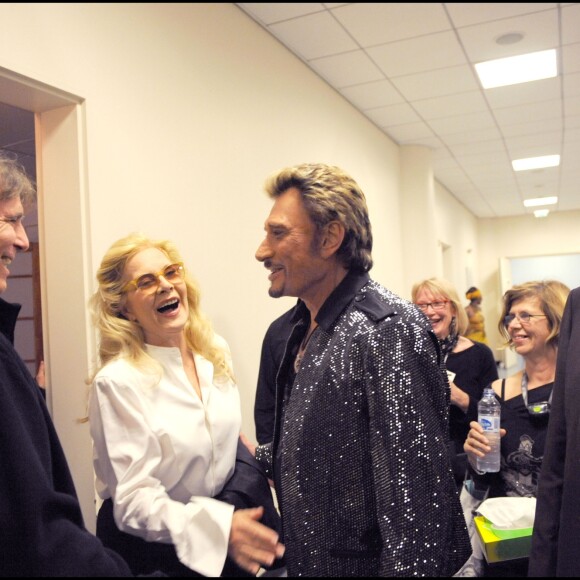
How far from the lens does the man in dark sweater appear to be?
960 millimetres

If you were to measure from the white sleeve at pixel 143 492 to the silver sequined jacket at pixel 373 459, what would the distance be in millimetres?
248

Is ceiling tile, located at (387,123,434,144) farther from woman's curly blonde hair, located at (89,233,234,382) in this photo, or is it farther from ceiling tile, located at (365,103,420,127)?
woman's curly blonde hair, located at (89,233,234,382)

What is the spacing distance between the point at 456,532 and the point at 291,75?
10.5 feet

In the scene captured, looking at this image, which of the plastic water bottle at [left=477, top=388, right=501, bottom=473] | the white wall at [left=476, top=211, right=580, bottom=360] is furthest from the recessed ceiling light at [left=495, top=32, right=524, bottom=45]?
the white wall at [left=476, top=211, right=580, bottom=360]

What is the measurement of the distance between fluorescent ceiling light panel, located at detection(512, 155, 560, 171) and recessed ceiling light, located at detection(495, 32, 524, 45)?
3570 millimetres

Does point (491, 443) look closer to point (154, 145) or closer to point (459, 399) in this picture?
point (459, 399)

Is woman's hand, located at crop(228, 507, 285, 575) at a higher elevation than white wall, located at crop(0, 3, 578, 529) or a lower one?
lower

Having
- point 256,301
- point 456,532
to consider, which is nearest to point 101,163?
point 256,301

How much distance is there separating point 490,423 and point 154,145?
170 centimetres

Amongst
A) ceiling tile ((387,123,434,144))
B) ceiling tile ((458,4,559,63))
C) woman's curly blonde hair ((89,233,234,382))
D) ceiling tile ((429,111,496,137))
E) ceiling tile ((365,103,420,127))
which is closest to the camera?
woman's curly blonde hair ((89,233,234,382))

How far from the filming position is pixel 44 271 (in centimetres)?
213

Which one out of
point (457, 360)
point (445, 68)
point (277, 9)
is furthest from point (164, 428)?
point (445, 68)

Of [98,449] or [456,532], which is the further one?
[98,449]

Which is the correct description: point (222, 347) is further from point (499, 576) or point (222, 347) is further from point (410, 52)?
point (410, 52)
